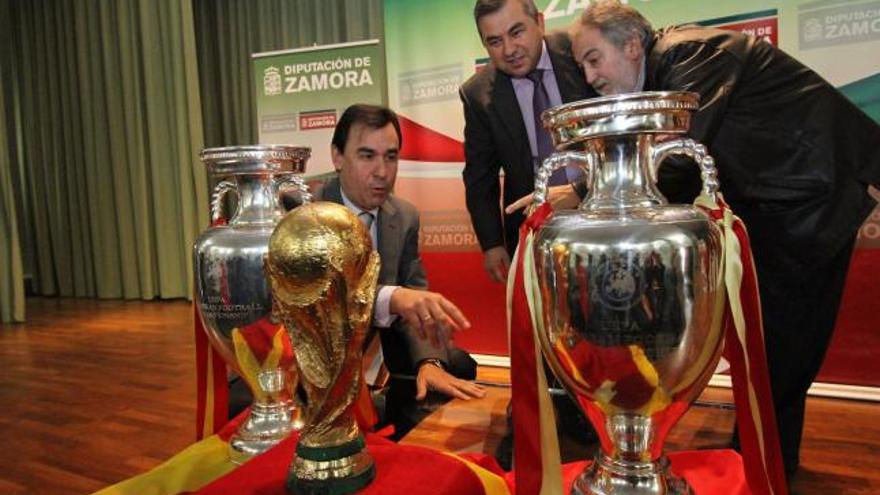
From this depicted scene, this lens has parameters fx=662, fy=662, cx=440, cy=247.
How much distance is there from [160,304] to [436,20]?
12.2ft

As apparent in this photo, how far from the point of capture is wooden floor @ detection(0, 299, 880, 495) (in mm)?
1089

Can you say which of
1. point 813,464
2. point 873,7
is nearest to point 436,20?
point 873,7

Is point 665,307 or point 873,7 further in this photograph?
point 873,7

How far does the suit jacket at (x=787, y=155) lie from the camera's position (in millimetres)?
1575

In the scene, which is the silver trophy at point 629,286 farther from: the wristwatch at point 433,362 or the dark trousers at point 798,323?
the dark trousers at point 798,323

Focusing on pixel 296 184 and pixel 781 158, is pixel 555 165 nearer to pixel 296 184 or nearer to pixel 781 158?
pixel 296 184

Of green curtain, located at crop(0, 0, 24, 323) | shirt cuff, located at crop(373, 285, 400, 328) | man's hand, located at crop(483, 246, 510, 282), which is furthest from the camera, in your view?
green curtain, located at crop(0, 0, 24, 323)

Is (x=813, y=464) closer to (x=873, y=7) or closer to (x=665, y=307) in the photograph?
(x=665, y=307)

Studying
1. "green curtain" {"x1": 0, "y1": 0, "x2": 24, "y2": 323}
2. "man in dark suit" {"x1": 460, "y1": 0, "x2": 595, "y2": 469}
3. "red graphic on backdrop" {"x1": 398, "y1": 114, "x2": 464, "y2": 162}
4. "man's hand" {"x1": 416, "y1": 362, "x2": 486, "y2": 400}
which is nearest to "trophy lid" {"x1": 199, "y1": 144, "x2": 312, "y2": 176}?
"man's hand" {"x1": 416, "y1": 362, "x2": 486, "y2": 400}

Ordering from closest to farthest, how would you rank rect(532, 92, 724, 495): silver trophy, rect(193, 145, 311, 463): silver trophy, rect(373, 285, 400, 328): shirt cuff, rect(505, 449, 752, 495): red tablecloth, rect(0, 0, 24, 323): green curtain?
rect(532, 92, 724, 495): silver trophy
rect(505, 449, 752, 495): red tablecloth
rect(193, 145, 311, 463): silver trophy
rect(373, 285, 400, 328): shirt cuff
rect(0, 0, 24, 323): green curtain

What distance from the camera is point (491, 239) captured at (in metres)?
2.23

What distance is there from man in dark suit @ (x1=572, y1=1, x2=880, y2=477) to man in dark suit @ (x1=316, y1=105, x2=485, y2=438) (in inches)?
23.1

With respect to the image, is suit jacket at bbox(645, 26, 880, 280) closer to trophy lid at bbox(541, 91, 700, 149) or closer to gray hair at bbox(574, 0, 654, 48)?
gray hair at bbox(574, 0, 654, 48)

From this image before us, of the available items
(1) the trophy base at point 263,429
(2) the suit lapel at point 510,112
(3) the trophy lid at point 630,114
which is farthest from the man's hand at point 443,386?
(2) the suit lapel at point 510,112
